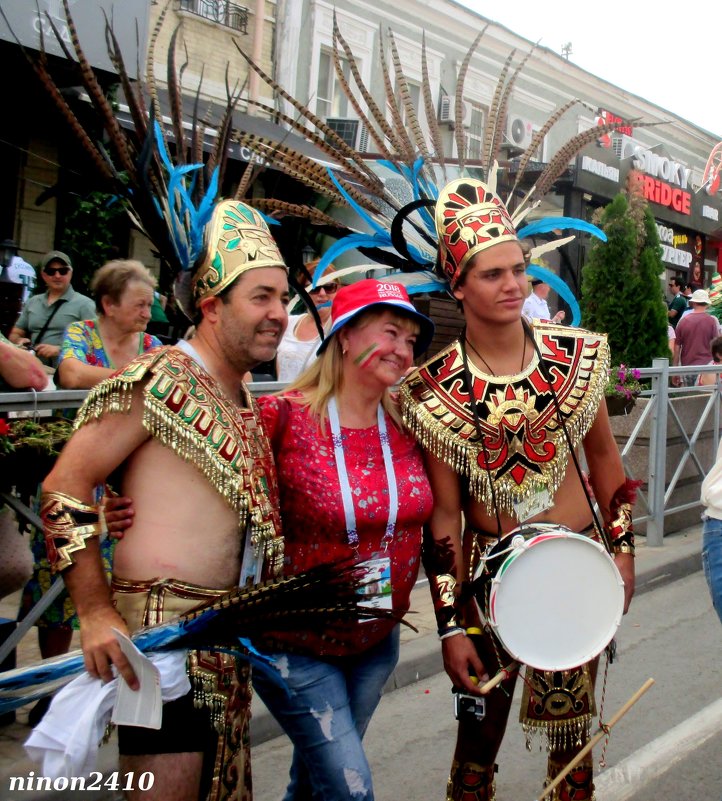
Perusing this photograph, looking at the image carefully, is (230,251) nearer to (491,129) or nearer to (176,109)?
(176,109)

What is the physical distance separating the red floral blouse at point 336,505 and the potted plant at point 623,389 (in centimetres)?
540

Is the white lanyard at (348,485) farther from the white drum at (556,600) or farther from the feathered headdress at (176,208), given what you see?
the feathered headdress at (176,208)

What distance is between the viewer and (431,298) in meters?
6.60

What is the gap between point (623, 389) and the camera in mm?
7746

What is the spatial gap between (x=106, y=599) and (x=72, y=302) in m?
4.83

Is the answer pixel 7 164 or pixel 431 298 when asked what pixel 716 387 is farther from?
pixel 7 164

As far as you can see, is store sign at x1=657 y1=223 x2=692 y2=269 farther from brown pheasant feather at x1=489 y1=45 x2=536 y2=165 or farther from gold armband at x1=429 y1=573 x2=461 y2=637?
gold armband at x1=429 y1=573 x2=461 y2=637

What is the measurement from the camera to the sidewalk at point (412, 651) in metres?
3.56

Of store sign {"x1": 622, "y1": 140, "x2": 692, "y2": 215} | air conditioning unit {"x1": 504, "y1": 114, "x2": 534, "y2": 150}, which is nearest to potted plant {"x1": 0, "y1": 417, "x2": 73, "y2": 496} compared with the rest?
store sign {"x1": 622, "y1": 140, "x2": 692, "y2": 215}

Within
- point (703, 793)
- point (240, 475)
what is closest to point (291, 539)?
point (240, 475)

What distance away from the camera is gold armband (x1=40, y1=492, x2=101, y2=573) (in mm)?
2188

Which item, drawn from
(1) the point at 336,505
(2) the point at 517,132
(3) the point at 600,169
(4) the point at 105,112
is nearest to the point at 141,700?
(1) the point at 336,505

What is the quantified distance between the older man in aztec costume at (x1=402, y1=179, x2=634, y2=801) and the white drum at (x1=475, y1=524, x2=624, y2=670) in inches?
8.6

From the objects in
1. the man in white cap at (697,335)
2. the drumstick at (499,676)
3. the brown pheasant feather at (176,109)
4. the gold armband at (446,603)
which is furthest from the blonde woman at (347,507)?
the man in white cap at (697,335)
